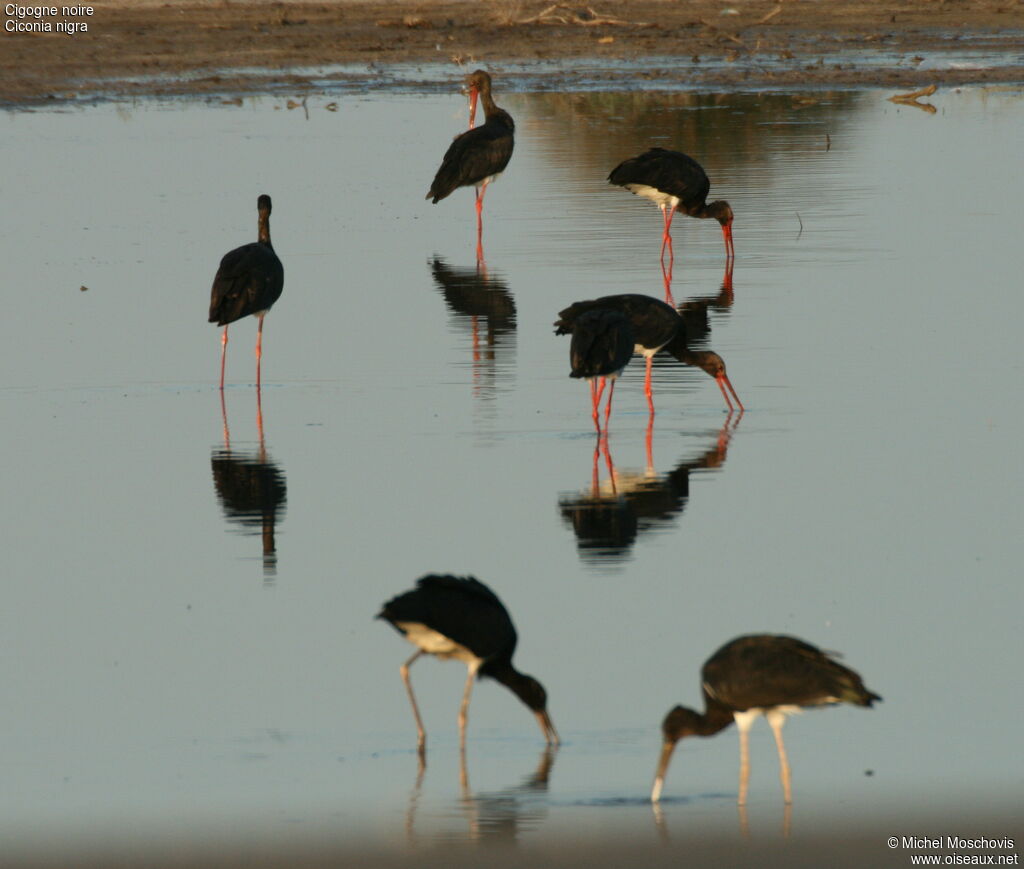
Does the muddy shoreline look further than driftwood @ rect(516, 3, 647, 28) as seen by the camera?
No

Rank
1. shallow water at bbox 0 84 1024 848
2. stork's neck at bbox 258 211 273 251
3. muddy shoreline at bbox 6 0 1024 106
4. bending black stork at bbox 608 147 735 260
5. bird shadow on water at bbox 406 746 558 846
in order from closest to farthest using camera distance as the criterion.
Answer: bird shadow on water at bbox 406 746 558 846
shallow water at bbox 0 84 1024 848
stork's neck at bbox 258 211 273 251
bending black stork at bbox 608 147 735 260
muddy shoreline at bbox 6 0 1024 106

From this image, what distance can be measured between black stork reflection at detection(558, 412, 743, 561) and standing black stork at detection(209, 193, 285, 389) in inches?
132

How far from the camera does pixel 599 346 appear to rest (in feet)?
37.5

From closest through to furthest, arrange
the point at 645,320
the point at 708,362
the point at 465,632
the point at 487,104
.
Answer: the point at 465,632 → the point at 708,362 → the point at 645,320 → the point at 487,104

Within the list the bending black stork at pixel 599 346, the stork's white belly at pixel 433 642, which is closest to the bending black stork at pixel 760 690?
the stork's white belly at pixel 433 642

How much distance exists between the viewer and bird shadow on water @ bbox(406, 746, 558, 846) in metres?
6.14

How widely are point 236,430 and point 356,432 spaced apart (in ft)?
2.68

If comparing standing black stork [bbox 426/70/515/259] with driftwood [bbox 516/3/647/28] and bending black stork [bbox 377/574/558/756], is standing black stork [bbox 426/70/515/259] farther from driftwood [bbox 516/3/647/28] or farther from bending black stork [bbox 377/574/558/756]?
driftwood [bbox 516/3/647/28]

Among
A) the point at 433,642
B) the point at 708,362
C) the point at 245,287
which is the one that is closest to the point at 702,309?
the point at 708,362

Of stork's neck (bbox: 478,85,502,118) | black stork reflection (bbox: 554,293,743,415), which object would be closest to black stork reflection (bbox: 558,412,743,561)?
black stork reflection (bbox: 554,293,743,415)

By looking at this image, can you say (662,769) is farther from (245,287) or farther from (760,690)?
(245,287)

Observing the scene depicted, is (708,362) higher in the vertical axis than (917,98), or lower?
lower

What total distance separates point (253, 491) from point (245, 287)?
341 centimetres

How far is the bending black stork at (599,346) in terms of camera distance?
37.3 feet
